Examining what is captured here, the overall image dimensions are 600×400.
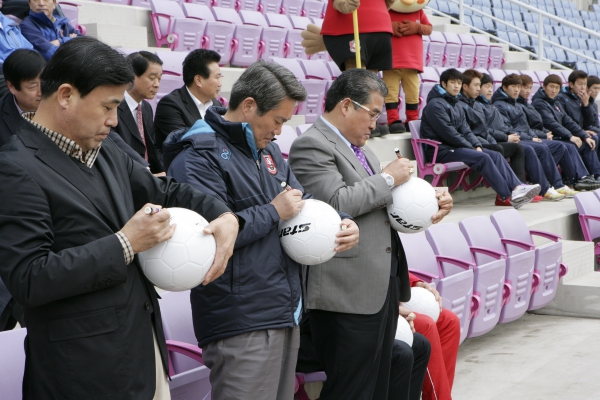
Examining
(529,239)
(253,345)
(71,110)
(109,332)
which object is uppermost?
(71,110)

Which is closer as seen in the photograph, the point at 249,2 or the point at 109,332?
the point at 109,332

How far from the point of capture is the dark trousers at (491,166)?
261 inches

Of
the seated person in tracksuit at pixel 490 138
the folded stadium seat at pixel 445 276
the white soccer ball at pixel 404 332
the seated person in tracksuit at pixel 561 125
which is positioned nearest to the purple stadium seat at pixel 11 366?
the white soccer ball at pixel 404 332

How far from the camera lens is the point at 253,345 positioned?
2.06m

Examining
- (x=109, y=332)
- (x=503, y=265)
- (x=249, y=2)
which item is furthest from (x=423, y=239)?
(x=249, y=2)

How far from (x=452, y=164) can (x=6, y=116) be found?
13.4 ft

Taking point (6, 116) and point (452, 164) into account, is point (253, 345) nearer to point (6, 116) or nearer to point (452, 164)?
point (6, 116)

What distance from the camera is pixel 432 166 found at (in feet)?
21.7

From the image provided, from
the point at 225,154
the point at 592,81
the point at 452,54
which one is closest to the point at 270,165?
the point at 225,154

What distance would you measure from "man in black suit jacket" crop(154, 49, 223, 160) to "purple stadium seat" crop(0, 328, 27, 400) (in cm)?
249

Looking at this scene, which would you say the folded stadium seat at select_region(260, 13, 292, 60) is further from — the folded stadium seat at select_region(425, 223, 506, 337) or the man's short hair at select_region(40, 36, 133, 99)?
the man's short hair at select_region(40, 36, 133, 99)

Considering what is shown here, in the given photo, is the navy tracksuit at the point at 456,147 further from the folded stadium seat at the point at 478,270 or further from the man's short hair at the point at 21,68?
the man's short hair at the point at 21,68

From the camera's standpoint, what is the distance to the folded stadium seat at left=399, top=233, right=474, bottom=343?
3803 millimetres

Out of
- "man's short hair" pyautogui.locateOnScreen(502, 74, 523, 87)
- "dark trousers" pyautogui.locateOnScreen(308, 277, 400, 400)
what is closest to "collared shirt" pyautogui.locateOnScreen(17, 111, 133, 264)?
"dark trousers" pyautogui.locateOnScreen(308, 277, 400, 400)
